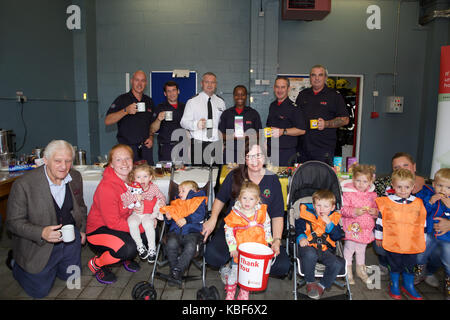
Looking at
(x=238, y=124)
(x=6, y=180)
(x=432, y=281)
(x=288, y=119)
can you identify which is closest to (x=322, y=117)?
(x=288, y=119)

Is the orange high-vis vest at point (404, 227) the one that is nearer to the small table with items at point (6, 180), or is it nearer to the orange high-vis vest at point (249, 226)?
the orange high-vis vest at point (249, 226)

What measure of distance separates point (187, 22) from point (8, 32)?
3.39 metres

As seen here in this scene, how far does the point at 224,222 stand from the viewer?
9.93ft

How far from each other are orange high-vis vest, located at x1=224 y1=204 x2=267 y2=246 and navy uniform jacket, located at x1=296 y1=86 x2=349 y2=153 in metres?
2.07

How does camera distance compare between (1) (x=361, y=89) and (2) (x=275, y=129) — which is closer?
(2) (x=275, y=129)

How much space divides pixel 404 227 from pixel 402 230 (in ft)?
0.10

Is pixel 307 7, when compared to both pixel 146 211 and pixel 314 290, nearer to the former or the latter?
pixel 146 211

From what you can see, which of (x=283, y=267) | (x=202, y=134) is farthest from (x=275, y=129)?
(x=283, y=267)

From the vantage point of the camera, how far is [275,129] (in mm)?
4109

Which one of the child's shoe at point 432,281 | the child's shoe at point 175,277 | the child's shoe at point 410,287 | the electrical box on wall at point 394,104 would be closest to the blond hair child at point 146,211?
the child's shoe at point 175,277

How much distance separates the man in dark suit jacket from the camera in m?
2.54

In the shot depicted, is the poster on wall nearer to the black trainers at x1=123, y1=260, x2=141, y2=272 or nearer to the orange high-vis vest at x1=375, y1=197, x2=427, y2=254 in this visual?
the orange high-vis vest at x1=375, y1=197, x2=427, y2=254

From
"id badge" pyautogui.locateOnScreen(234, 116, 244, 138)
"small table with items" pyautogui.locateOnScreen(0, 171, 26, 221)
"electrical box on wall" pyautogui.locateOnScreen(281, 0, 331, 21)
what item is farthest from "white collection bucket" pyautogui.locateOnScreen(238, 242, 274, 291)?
"electrical box on wall" pyautogui.locateOnScreen(281, 0, 331, 21)
